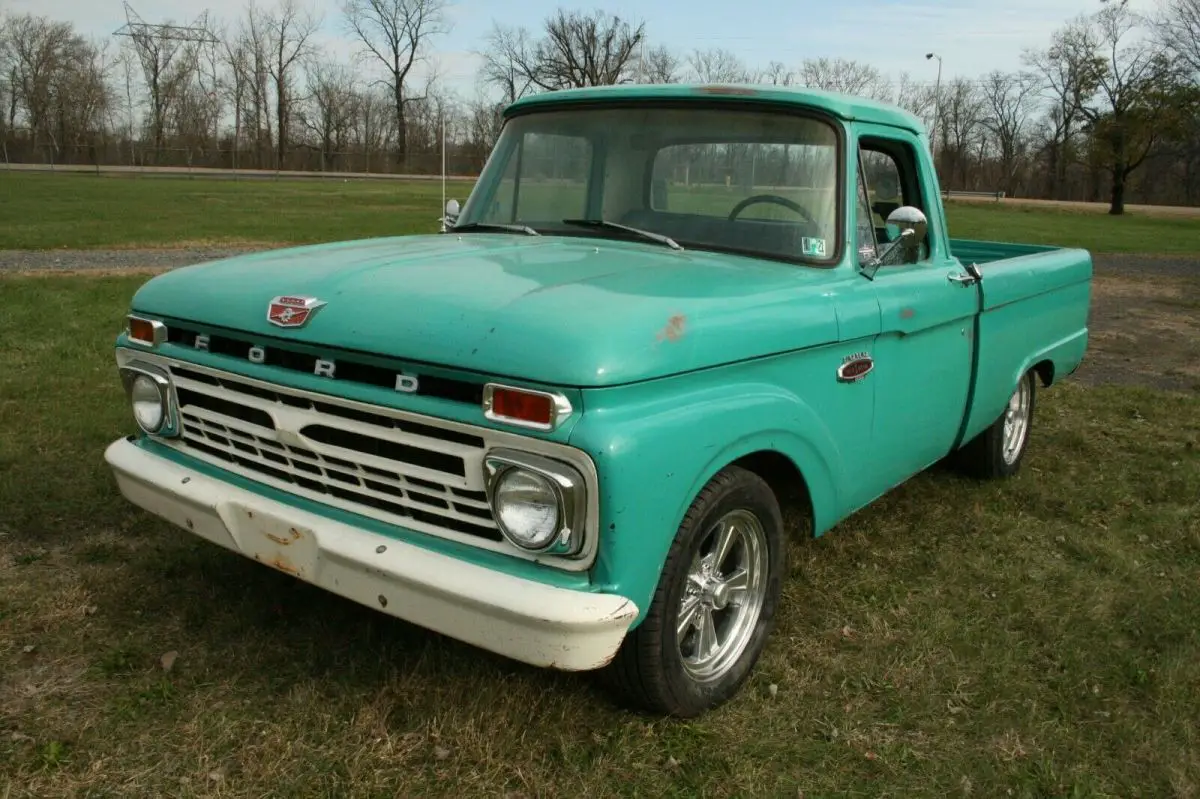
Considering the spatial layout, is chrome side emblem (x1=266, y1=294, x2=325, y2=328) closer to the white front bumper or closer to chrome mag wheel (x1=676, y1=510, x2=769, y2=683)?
the white front bumper

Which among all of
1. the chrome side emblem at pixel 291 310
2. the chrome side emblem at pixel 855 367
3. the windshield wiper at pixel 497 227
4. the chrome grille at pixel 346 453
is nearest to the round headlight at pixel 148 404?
the chrome grille at pixel 346 453

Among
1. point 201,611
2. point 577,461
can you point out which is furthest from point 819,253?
point 201,611

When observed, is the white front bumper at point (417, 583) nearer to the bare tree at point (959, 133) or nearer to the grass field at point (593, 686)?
the grass field at point (593, 686)

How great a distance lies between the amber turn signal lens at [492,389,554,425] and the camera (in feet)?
7.55

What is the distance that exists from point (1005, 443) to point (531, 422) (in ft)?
12.5

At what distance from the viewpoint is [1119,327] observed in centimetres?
1111

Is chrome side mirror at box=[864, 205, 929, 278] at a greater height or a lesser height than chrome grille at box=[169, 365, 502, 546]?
greater

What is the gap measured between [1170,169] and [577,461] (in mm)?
68370

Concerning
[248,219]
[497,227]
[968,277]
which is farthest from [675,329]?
[248,219]

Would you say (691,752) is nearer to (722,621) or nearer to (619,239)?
(722,621)

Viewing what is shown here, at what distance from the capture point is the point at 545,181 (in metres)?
3.91

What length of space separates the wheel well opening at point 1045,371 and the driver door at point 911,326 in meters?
1.35

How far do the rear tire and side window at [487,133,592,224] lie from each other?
2525 mm

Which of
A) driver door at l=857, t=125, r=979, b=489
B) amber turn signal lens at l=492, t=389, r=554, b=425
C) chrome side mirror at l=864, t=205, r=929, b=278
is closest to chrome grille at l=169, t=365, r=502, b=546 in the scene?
amber turn signal lens at l=492, t=389, r=554, b=425
